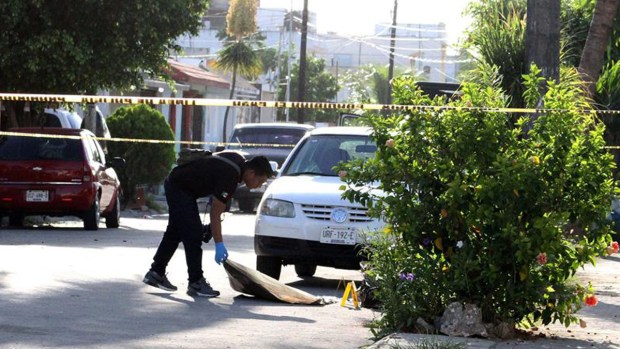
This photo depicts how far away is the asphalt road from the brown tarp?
91 mm

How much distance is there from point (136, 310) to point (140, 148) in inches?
806

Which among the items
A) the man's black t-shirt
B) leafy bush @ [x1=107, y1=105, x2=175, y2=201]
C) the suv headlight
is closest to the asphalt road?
the suv headlight

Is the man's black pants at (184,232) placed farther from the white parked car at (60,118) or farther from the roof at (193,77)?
the roof at (193,77)

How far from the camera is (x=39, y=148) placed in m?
21.9

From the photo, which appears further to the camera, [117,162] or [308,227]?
[117,162]

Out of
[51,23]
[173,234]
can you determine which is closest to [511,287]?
[173,234]

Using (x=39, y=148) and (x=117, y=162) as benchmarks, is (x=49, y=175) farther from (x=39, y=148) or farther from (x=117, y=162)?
(x=117, y=162)

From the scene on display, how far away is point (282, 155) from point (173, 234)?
16994 millimetres

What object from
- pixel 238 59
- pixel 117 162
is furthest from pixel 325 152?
pixel 238 59

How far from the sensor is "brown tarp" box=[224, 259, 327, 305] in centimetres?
1267

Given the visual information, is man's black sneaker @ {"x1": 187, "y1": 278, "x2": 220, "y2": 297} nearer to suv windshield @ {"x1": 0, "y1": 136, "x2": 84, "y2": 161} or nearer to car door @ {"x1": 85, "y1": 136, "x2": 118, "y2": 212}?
suv windshield @ {"x1": 0, "y1": 136, "x2": 84, "y2": 161}

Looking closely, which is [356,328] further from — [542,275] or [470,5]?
[470,5]

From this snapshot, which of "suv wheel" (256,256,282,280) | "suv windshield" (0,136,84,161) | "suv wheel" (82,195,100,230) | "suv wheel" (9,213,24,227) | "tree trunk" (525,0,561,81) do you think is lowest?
"suv wheel" (9,213,24,227)

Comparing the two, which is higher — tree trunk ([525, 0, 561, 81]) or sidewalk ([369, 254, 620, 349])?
tree trunk ([525, 0, 561, 81])
